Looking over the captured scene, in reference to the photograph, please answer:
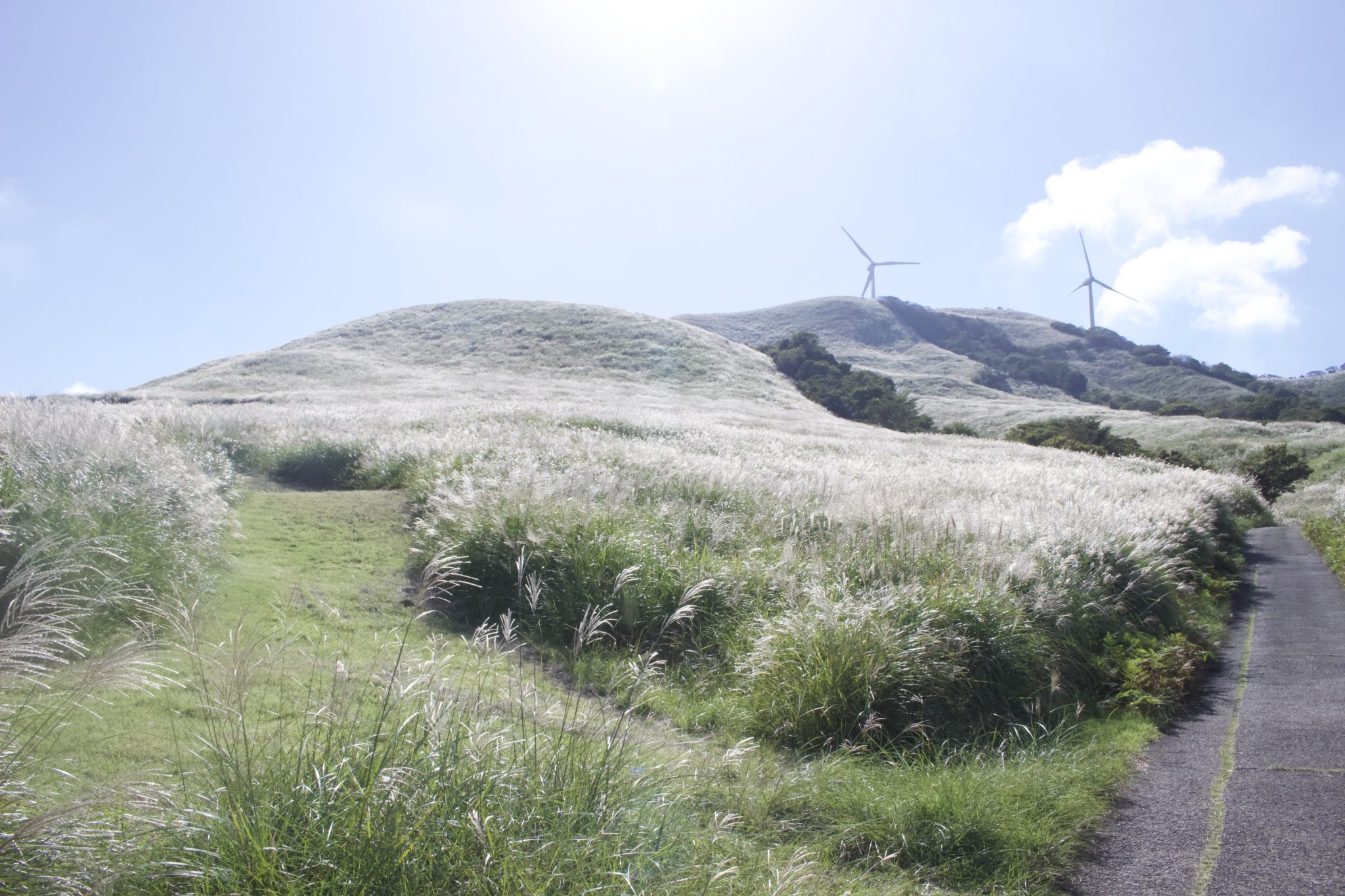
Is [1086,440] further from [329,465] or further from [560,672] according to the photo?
[560,672]

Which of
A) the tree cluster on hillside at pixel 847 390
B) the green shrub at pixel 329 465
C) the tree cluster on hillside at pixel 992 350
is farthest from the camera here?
the tree cluster on hillside at pixel 992 350

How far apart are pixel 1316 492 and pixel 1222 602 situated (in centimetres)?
2489

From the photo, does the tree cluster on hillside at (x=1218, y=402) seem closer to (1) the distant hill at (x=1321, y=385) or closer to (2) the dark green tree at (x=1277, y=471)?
(1) the distant hill at (x=1321, y=385)

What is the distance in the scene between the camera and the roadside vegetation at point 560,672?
2.49 m

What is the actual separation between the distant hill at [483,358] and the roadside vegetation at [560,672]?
25.0 m

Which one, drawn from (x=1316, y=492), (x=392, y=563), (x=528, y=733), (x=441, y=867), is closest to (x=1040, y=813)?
(x=528, y=733)

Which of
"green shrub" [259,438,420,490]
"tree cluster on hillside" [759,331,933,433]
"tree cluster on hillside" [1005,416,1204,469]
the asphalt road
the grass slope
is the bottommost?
the asphalt road

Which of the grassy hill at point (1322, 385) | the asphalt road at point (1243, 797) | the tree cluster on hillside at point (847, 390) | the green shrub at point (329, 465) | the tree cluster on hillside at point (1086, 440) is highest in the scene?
the grassy hill at point (1322, 385)

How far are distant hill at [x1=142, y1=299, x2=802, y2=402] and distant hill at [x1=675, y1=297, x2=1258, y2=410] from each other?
102 feet

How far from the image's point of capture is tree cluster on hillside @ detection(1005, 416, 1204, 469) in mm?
34250

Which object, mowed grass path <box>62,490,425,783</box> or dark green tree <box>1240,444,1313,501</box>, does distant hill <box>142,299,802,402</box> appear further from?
mowed grass path <box>62,490,425,783</box>

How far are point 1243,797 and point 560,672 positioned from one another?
A: 4107 millimetres

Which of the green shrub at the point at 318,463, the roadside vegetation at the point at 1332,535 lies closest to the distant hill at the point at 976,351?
the roadside vegetation at the point at 1332,535

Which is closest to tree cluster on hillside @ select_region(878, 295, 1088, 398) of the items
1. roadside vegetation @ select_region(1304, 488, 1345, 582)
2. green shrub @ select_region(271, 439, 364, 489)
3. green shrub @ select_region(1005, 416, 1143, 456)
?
green shrub @ select_region(1005, 416, 1143, 456)
